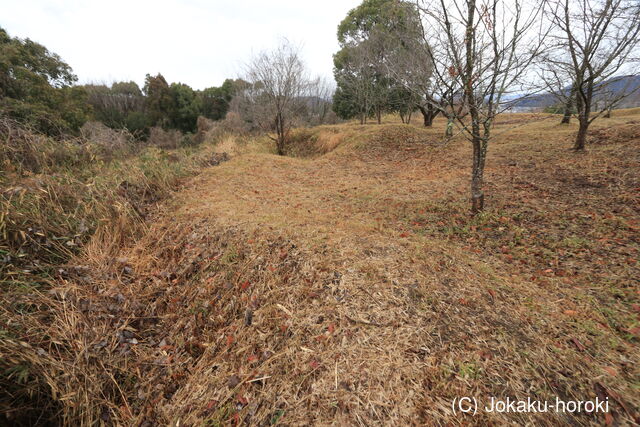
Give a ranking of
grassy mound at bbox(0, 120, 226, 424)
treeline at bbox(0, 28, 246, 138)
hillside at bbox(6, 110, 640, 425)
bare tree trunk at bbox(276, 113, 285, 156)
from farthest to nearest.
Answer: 1. bare tree trunk at bbox(276, 113, 285, 156)
2. treeline at bbox(0, 28, 246, 138)
3. grassy mound at bbox(0, 120, 226, 424)
4. hillside at bbox(6, 110, 640, 425)

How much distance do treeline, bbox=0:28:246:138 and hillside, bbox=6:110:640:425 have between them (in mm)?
8620

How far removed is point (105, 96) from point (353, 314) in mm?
28441

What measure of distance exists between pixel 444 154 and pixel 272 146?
7272 mm

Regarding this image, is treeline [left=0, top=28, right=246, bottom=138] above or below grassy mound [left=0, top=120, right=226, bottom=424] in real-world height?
above

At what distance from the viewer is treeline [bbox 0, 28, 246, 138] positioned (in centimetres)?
746

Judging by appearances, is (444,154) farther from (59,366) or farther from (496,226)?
(59,366)

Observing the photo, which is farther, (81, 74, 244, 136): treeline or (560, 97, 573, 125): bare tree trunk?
(81, 74, 244, 136): treeline

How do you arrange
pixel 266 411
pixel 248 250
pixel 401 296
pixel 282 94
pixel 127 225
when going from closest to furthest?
pixel 266 411 → pixel 401 296 → pixel 248 250 → pixel 127 225 → pixel 282 94

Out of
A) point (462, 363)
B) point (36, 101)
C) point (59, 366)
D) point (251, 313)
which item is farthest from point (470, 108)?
point (36, 101)

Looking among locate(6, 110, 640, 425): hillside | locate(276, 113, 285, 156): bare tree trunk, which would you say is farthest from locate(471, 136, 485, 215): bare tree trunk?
locate(276, 113, 285, 156): bare tree trunk

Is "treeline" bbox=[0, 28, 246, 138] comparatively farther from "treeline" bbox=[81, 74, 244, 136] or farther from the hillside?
the hillside

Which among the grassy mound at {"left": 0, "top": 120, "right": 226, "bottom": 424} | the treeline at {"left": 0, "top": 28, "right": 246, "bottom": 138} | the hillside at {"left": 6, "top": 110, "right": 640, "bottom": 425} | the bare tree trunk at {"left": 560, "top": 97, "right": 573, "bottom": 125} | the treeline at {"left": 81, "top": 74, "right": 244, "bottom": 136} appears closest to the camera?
the hillside at {"left": 6, "top": 110, "right": 640, "bottom": 425}

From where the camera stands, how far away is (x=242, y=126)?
539 inches

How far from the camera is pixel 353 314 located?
1893 mm
